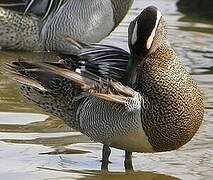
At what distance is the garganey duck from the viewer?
5.92 meters

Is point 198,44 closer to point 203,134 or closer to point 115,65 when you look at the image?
point 203,134

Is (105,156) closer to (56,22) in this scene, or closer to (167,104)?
(167,104)

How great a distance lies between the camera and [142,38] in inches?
233

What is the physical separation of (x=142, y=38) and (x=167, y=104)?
1.51 ft

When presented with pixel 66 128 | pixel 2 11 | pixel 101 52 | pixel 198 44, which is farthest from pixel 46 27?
pixel 101 52

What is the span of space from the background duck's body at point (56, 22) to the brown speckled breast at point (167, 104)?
3835 millimetres

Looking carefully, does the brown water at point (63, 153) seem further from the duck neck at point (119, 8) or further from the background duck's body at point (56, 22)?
the duck neck at point (119, 8)

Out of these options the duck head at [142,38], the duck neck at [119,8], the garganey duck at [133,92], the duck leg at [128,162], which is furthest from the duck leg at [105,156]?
the duck neck at [119,8]

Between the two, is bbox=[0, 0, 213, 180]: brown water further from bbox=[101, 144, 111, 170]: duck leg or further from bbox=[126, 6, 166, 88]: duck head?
bbox=[126, 6, 166, 88]: duck head

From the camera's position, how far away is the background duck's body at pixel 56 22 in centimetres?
993

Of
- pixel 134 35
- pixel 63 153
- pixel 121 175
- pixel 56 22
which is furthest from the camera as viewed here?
pixel 56 22

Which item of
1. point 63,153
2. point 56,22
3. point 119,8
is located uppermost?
point 119,8

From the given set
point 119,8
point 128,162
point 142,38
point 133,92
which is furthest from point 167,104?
point 119,8

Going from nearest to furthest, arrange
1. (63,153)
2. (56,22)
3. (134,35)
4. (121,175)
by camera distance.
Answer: (134,35) → (121,175) → (63,153) → (56,22)
